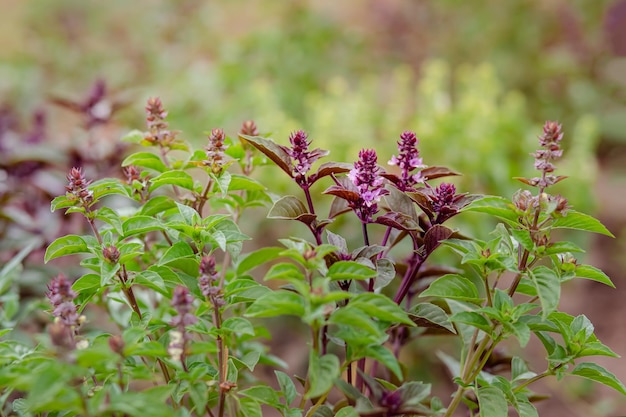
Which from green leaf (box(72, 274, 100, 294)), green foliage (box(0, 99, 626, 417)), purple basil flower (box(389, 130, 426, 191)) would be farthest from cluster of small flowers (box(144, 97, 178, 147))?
purple basil flower (box(389, 130, 426, 191))

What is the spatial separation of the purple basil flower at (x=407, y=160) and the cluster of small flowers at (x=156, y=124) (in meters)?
0.32

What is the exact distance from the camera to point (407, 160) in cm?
74

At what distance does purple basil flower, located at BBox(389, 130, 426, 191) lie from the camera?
724 millimetres

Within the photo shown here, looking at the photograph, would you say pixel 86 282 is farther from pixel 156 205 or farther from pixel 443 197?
pixel 443 197

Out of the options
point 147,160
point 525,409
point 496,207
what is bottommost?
point 525,409

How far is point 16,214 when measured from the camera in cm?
136

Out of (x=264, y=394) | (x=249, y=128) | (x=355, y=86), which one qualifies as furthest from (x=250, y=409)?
(x=355, y=86)

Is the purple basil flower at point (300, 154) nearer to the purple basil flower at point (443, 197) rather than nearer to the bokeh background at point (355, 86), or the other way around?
the purple basil flower at point (443, 197)

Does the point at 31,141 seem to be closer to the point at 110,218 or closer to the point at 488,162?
the point at 110,218

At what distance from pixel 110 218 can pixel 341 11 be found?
3730 mm

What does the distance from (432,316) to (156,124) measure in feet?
1.43

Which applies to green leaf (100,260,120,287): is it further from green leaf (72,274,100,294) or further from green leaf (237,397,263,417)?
green leaf (237,397,263,417)

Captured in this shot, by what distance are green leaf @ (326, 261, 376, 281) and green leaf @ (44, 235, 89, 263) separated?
293 mm

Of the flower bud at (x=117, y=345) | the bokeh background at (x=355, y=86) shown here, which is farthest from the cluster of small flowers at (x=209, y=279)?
the bokeh background at (x=355, y=86)
